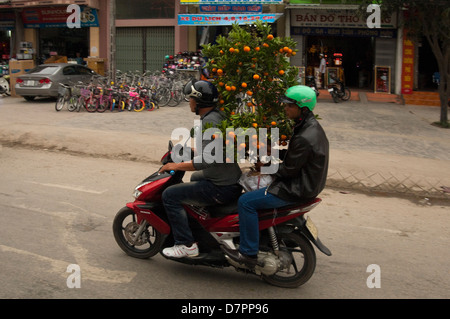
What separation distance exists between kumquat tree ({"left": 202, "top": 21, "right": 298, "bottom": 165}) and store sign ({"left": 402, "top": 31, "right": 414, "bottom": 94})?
16.2m

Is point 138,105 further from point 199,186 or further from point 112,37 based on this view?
point 199,186

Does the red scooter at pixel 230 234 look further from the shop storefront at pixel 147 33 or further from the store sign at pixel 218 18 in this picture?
the shop storefront at pixel 147 33

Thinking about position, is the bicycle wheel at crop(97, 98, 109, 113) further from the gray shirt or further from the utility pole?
the gray shirt

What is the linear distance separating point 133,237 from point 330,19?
1669 cm

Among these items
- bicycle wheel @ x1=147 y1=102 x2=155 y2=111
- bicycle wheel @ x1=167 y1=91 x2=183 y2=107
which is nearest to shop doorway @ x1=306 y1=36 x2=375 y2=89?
bicycle wheel @ x1=167 y1=91 x2=183 y2=107

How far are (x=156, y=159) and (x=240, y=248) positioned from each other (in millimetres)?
5372

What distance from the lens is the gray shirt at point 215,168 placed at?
3934mm

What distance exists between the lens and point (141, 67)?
21844mm

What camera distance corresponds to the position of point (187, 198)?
13.4ft

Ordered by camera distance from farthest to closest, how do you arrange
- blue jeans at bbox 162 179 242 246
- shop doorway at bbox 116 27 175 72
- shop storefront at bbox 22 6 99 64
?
shop storefront at bbox 22 6 99 64 < shop doorway at bbox 116 27 175 72 < blue jeans at bbox 162 179 242 246

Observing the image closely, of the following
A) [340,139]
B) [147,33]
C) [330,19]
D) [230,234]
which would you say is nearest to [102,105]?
[340,139]

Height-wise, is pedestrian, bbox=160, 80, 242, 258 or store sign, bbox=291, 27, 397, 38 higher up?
store sign, bbox=291, 27, 397, 38

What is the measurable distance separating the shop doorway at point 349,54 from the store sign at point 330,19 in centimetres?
90

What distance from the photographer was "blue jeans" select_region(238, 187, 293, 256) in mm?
3832
